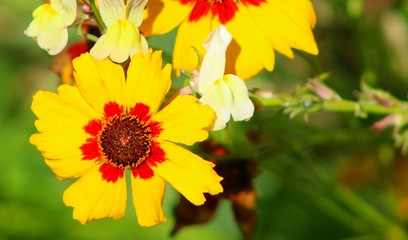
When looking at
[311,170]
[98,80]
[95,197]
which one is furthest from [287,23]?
[311,170]

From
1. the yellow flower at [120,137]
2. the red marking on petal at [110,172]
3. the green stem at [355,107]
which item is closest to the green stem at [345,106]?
the green stem at [355,107]

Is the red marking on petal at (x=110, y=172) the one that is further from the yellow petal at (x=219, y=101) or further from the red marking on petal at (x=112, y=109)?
the yellow petal at (x=219, y=101)

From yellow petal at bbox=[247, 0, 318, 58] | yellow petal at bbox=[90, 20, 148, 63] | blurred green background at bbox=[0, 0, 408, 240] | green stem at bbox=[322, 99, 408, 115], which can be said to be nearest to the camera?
yellow petal at bbox=[90, 20, 148, 63]

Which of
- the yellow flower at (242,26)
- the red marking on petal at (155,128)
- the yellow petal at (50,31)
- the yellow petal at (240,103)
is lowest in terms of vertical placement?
the red marking on petal at (155,128)

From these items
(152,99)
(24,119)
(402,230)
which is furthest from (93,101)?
(24,119)

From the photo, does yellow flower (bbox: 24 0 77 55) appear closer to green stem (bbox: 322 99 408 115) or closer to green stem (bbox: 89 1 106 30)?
green stem (bbox: 89 1 106 30)

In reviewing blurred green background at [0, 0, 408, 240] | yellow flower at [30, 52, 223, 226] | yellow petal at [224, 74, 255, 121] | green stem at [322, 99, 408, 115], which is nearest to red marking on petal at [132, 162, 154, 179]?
yellow flower at [30, 52, 223, 226]
